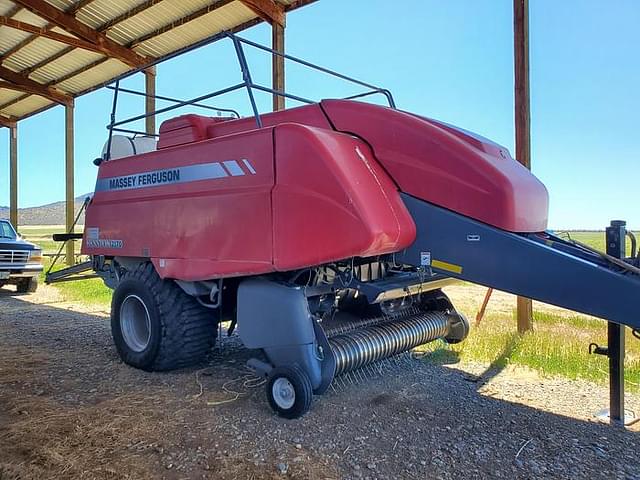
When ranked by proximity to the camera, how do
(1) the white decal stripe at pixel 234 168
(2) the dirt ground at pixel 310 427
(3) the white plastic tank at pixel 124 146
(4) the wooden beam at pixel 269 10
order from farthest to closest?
(4) the wooden beam at pixel 269 10 → (3) the white plastic tank at pixel 124 146 → (1) the white decal stripe at pixel 234 168 → (2) the dirt ground at pixel 310 427

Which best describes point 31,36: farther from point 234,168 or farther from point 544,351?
point 544,351

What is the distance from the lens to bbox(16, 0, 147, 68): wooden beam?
9.35 meters

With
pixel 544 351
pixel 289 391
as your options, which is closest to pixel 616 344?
pixel 544 351

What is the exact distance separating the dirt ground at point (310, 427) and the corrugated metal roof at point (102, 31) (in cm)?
635

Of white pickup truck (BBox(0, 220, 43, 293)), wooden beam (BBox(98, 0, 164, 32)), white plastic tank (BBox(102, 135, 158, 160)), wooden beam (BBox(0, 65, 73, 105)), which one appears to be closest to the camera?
white plastic tank (BBox(102, 135, 158, 160))

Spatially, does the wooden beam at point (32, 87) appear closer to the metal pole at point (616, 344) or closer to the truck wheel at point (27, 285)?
the truck wheel at point (27, 285)

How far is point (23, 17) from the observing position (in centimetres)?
1019

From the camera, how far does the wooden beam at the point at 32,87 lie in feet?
42.1

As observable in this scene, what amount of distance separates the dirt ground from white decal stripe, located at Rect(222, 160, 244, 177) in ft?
5.38

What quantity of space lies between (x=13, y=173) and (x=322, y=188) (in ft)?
56.2

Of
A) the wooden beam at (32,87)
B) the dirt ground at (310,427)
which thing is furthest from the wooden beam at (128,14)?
the dirt ground at (310,427)

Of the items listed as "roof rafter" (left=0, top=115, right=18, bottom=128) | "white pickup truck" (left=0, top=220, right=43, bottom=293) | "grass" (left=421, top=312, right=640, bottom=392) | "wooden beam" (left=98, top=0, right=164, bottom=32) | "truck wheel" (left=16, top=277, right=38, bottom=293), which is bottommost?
"grass" (left=421, top=312, right=640, bottom=392)

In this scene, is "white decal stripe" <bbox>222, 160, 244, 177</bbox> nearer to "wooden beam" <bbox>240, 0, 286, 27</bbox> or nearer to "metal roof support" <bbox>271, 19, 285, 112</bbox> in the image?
"metal roof support" <bbox>271, 19, 285, 112</bbox>

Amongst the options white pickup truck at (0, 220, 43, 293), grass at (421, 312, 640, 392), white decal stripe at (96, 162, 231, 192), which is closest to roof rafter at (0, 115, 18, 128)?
white pickup truck at (0, 220, 43, 293)
